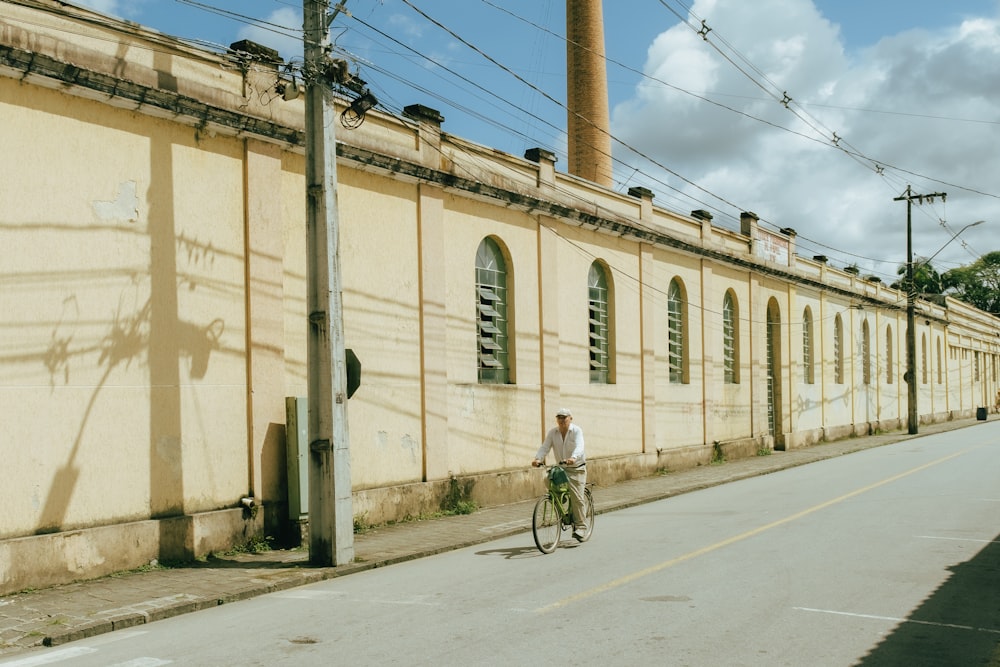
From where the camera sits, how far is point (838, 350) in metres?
37.5

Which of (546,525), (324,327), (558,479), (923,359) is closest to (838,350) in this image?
(923,359)

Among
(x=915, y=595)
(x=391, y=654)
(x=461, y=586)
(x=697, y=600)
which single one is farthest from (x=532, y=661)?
(x=915, y=595)

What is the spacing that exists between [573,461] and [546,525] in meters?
0.92

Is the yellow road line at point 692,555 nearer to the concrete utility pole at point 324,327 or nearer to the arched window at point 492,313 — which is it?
the concrete utility pole at point 324,327

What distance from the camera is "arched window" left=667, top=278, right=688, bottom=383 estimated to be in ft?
80.4

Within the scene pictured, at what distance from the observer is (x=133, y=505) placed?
35.5 feet

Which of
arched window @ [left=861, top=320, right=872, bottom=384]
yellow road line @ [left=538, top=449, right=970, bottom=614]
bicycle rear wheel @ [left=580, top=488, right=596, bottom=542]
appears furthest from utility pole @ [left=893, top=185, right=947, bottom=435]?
bicycle rear wheel @ [left=580, top=488, right=596, bottom=542]

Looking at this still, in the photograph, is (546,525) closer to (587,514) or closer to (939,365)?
(587,514)

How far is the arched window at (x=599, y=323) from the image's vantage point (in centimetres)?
2086

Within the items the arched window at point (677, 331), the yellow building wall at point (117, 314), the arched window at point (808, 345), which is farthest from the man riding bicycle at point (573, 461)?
the arched window at point (808, 345)

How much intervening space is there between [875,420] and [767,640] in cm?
3673

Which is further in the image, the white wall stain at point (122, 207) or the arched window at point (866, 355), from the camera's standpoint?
the arched window at point (866, 355)

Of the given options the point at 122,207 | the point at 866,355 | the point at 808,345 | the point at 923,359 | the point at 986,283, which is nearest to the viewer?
the point at 122,207

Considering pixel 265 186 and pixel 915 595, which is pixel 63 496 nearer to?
pixel 265 186
